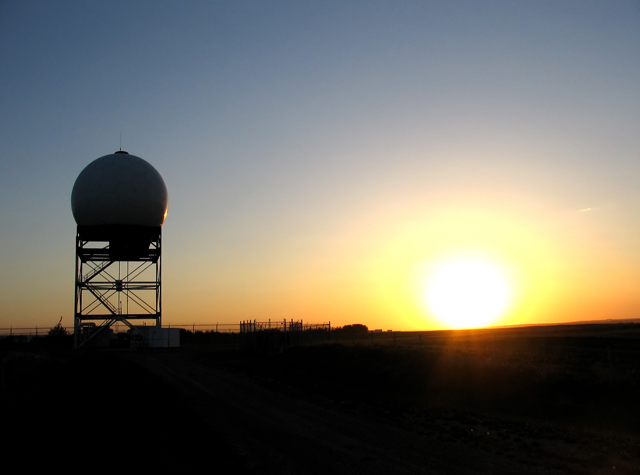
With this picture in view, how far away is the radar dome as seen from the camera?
133 feet

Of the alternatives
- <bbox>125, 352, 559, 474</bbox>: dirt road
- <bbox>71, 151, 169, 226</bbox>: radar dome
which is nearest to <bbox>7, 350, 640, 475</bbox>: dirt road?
<bbox>125, 352, 559, 474</bbox>: dirt road

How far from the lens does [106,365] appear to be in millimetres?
27578

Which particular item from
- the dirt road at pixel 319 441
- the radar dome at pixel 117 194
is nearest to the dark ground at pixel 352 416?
the dirt road at pixel 319 441

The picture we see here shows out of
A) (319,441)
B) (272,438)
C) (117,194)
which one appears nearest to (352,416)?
(319,441)

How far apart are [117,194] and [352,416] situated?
100 ft

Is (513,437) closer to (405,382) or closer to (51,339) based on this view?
(405,382)

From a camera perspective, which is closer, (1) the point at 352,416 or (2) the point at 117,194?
(1) the point at 352,416

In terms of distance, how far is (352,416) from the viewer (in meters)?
15.2

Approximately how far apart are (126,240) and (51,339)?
599 inches

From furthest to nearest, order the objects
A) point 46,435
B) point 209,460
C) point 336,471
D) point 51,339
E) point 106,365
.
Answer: point 51,339, point 106,365, point 46,435, point 209,460, point 336,471

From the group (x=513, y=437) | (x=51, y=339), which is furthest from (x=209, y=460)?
(x=51, y=339)

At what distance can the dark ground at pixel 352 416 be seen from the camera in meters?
10.3

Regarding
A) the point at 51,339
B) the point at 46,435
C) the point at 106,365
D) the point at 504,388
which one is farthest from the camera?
the point at 51,339

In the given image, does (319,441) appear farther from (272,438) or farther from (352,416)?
(352,416)
